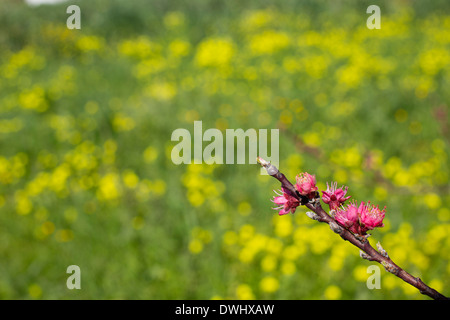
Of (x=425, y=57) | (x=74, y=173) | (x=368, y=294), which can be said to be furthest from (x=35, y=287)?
(x=425, y=57)

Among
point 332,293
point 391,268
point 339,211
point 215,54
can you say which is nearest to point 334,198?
point 339,211

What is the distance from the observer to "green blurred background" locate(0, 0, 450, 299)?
2414 millimetres

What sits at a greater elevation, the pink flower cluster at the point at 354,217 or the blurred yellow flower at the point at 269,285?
the pink flower cluster at the point at 354,217

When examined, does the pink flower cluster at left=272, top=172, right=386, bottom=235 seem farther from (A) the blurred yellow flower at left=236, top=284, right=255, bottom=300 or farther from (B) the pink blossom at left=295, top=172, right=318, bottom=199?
(A) the blurred yellow flower at left=236, top=284, right=255, bottom=300

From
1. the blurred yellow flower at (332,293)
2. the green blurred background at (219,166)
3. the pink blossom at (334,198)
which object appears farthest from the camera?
the green blurred background at (219,166)

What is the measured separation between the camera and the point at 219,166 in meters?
3.57

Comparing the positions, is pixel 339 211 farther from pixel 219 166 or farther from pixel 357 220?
pixel 219 166

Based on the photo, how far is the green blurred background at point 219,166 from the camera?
7.92 feet

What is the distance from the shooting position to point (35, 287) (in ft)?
8.24

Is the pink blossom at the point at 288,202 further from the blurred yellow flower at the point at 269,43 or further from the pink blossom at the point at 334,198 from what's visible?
the blurred yellow flower at the point at 269,43

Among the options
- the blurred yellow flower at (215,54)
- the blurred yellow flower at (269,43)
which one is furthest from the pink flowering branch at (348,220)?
the blurred yellow flower at (269,43)

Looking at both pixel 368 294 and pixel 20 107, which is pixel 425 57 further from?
pixel 20 107

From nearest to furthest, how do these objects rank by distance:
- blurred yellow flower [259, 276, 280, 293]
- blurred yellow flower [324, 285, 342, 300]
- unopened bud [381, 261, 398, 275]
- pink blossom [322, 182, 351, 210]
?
Answer: unopened bud [381, 261, 398, 275] < pink blossom [322, 182, 351, 210] < blurred yellow flower [324, 285, 342, 300] < blurred yellow flower [259, 276, 280, 293]

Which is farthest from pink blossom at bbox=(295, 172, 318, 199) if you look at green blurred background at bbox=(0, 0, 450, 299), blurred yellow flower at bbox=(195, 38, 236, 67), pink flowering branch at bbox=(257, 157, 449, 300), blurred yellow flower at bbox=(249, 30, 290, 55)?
blurred yellow flower at bbox=(249, 30, 290, 55)
